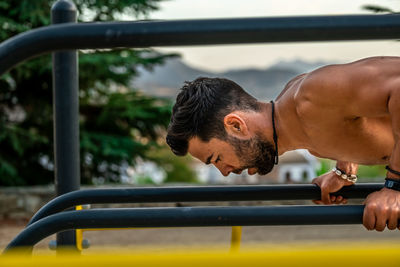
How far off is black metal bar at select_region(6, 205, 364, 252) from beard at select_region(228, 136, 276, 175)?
0.64 metres

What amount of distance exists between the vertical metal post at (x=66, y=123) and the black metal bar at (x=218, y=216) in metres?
0.86

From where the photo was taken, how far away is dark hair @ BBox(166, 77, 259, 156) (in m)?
1.71

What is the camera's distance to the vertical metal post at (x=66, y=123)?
1943 millimetres

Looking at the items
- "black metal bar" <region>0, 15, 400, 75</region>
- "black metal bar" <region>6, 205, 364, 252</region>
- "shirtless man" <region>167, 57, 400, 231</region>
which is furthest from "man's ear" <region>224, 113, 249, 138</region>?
"black metal bar" <region>0, 15, 400, 75</region>

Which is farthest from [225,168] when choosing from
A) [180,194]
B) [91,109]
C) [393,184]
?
[91,109]

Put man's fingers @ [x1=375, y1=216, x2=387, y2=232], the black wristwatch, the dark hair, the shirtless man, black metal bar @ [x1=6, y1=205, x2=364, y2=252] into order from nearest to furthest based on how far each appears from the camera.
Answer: black metal bar @ [x1=6, y1=205, x2=364, y2=252] < man's fingers @ [x1=375, y1=216, x2=387, y2=232] < the black wristwatch < the shirtless man < the dark hair

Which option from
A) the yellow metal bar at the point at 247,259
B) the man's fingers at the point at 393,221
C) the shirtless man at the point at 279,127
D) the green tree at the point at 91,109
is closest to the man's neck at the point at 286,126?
the shirtless man at the point at 279,127

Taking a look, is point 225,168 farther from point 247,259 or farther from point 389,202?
point 247,259

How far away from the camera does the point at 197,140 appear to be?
1.73 m

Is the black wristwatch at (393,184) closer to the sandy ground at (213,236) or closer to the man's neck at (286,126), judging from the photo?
the man's neck at (286,126)

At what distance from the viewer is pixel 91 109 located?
8.09 meters

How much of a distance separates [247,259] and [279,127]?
1.15 meters

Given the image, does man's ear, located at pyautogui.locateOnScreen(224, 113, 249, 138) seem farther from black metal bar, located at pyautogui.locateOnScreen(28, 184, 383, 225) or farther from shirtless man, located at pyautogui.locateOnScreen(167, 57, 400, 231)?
black metal bar, located at pyautogui.locateOnScreen(28, 184, 383, 225)

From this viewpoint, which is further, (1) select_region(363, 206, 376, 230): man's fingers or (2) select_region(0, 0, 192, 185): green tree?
(2) select_region(0, 0, 192, 185): green tree
